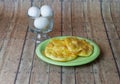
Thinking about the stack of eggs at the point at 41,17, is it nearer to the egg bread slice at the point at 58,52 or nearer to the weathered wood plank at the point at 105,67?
the egg bread slice at the point at 58,52

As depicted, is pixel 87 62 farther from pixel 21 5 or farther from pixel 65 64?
pixel 21 5

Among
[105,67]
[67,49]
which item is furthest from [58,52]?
[105,67]

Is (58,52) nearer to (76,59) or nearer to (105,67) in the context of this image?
(76,59)

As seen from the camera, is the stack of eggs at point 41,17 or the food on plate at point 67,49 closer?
the food on plate at point 67,49

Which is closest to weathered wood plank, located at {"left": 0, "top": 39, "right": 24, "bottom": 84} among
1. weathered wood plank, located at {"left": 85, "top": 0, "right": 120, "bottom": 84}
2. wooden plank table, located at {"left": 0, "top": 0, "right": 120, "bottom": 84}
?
wooden plank table, located at {"left": 0, "top": 0, "right": 120, "bottom": 84}

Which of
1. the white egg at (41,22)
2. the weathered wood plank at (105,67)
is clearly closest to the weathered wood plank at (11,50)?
the white egg at (41,22)
